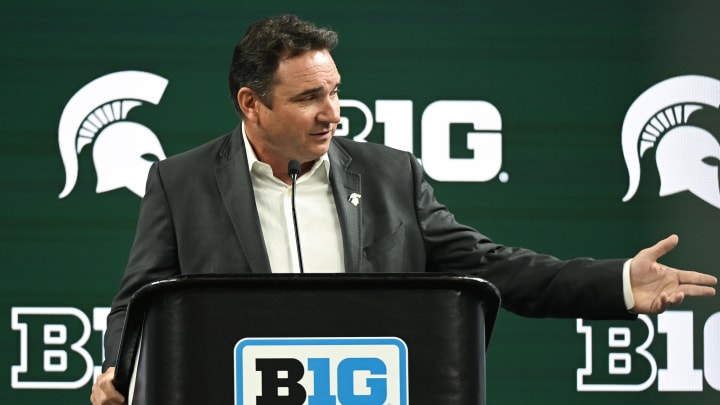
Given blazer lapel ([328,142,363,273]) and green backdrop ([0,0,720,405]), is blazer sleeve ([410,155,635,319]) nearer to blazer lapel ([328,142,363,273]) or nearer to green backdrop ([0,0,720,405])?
blazer lapel ([328,142,363,273])

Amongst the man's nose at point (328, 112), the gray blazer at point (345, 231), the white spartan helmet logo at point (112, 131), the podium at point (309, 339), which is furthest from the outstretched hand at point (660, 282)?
the white spartan helmet logo at point (112, 131)

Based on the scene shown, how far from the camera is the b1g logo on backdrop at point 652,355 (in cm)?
359

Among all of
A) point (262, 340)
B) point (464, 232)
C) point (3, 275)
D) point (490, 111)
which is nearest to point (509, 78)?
point (490, 111)

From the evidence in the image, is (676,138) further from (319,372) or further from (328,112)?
(319,372)

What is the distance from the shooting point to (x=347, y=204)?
254 centimetres

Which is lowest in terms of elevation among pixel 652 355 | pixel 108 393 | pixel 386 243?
pixel 652 355

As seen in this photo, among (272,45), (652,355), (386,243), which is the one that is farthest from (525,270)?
(652,355)

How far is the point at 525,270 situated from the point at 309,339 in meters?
0.82

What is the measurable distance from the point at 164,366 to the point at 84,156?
206 centimetres

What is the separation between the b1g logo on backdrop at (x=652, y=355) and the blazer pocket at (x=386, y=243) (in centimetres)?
132

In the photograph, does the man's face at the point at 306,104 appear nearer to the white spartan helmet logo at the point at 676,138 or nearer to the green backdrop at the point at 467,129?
the green backdrop at the point at 467,129

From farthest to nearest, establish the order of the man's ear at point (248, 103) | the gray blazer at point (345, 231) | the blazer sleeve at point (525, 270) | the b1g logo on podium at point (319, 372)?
1. the man's ear at point (248, 103)
2. the gray blazer at point (345, 231)
3. the blazer sleeve at point (525, 270)
4. the b1g logo on podium at point (319, 372)

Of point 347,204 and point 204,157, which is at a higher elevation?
point 204,157

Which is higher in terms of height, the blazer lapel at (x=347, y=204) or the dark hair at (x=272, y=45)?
the dark hair at (x=272, y=45)
